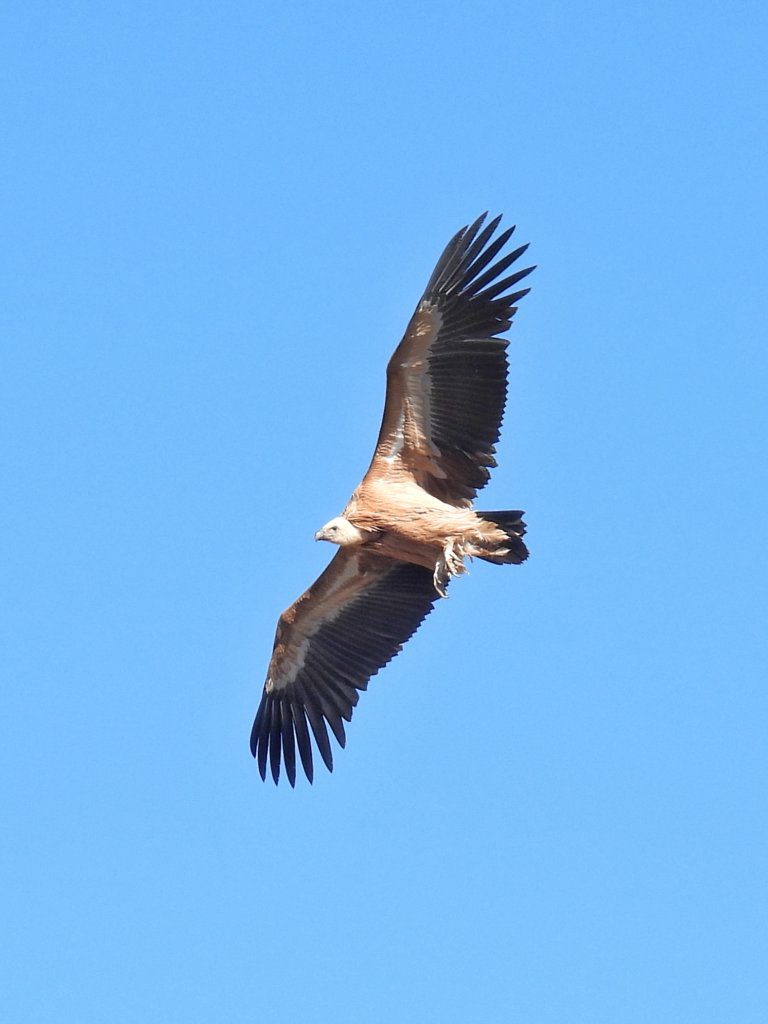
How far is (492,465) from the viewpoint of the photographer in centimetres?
1802

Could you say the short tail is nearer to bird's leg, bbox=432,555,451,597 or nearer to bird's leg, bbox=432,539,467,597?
bird's leg, bbox=432,539,467,597

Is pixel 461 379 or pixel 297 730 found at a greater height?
pixel 461 379

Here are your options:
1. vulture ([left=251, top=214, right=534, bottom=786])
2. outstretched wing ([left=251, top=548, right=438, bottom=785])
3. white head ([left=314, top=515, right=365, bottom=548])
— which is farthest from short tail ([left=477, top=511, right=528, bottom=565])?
outstretched wing ([left=251, top=548, right=438, bottom=785])

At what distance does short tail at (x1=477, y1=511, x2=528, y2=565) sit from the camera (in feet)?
56.6

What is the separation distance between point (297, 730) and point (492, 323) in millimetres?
4861

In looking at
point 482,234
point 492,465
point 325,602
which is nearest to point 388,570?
point 325,602

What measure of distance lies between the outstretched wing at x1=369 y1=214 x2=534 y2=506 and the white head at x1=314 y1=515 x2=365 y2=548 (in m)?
0.87

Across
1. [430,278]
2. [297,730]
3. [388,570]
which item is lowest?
→ [297,730]

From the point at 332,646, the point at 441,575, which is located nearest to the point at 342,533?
the point at 441,575

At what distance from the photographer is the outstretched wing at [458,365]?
57.8 ft

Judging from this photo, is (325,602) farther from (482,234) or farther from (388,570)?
(482,234)

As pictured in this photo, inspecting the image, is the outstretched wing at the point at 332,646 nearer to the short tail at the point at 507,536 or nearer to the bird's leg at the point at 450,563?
the bird's leg at the point at 450,563

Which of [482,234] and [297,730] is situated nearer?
[482,234]

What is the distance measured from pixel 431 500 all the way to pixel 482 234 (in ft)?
7.79
